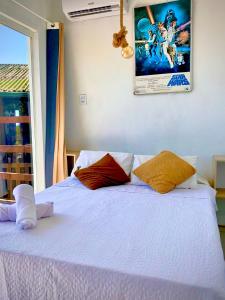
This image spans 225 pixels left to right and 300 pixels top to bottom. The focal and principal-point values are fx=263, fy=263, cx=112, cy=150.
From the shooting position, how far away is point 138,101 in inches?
115

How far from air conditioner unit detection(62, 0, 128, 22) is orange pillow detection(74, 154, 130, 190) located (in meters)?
1.58

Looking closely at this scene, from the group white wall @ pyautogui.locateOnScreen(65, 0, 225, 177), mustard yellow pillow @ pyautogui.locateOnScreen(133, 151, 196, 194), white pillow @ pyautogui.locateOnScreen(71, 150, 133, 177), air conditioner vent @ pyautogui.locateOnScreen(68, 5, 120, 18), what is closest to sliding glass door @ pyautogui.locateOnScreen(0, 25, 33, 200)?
white wall @ pyautogui.locateOnScreen(65, 0, 225, 177)

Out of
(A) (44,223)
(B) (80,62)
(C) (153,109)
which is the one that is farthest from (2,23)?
(A) (44,223)

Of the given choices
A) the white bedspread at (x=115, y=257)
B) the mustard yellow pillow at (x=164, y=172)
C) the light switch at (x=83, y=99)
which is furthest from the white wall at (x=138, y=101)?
the white bedspread at (x=115, y=257)

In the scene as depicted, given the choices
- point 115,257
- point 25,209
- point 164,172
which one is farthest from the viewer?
point 164,172

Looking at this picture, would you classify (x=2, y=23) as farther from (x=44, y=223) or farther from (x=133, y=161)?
(x=44, y=223)

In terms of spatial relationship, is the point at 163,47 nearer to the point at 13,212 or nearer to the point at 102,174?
the point at 102,174

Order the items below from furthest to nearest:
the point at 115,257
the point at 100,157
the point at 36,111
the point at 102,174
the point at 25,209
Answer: the point at 36,111 → the point at 100,157 → the point at 102,174 → the point at 25,209 → the point at 115,257

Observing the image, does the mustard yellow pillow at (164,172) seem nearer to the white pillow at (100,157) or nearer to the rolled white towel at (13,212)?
the white pillow at (100,157)

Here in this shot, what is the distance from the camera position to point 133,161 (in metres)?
2.65

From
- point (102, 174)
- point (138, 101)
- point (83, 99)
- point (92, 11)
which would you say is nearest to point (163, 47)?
point (138, 101)

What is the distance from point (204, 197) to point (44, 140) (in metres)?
1.92

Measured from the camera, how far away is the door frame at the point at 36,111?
Answer: 2.96 meters

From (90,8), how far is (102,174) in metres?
1.78
